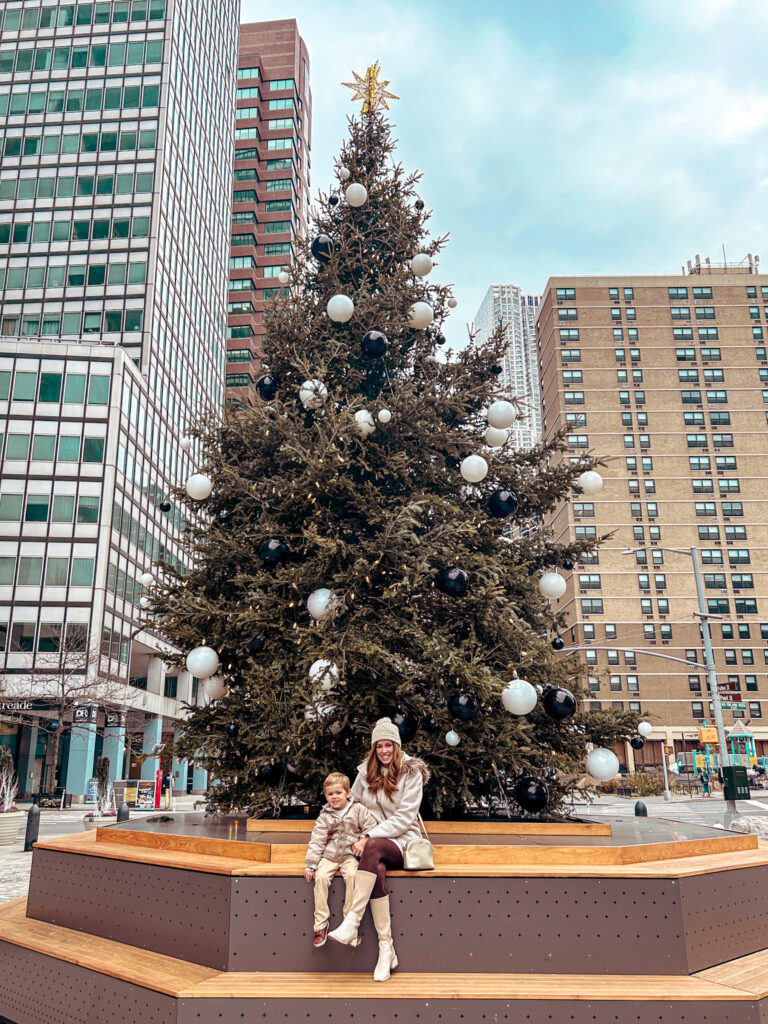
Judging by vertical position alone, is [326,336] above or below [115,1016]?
above

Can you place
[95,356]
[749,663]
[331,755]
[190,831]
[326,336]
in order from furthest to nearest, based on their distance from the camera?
[749,663] < [95,356] < [326,336] < [331,755] < [190,831]

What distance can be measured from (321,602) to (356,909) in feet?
11.5

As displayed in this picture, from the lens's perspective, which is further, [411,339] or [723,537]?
[723,537]

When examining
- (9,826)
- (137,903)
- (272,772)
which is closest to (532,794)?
(272,772)

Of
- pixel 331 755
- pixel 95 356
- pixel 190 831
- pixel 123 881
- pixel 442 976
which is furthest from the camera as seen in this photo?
pixel 95 356

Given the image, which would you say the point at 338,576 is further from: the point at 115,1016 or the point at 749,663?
the point at 749,663

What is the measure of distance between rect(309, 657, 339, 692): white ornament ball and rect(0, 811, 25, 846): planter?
17209mm

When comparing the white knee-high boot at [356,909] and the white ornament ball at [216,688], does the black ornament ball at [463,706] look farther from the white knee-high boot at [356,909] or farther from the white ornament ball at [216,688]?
the white ornament ball at [216,688]

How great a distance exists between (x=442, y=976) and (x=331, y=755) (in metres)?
3.22

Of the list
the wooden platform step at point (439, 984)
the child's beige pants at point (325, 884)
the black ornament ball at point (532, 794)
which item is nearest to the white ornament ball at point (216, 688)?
the black ornament ball at point (532, 794)

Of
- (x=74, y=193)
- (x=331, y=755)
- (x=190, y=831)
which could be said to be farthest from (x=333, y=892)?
(x=74, y=193)

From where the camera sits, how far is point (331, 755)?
8039 mm

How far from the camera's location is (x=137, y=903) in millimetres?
5918

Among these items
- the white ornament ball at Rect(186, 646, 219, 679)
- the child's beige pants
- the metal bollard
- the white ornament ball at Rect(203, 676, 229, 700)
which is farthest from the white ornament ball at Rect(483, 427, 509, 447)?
the metal bollard
